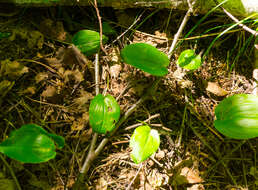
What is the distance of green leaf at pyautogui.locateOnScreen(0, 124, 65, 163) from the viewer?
0.90 meters

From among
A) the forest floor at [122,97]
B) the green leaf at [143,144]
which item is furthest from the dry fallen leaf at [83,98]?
the green leaf at [143,144]

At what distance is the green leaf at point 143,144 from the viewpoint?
3.19ft

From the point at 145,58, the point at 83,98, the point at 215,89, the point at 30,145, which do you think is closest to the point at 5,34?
the point at 83,98

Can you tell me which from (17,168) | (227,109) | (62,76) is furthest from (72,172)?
(227,109)

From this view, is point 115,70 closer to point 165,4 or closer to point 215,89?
point 165,4

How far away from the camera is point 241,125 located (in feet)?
3.32

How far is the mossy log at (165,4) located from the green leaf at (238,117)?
0.60m

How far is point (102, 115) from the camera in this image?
1.03 m

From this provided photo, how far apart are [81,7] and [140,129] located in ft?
2.89

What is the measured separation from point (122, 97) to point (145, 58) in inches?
11.7

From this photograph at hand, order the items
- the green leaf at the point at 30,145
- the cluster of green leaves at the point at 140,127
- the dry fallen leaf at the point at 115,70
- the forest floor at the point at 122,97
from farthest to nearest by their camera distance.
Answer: the dry fallen leaf at the point at 115,70 → the forest floor at the point at 122,97 → the cluster of green leaves at the point at 140,127 → the green leaf at the point at 30,145

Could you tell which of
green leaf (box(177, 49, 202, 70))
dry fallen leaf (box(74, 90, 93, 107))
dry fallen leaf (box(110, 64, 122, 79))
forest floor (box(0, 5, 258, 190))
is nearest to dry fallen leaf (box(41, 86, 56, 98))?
forest floor (box(0, 5, 258, 190))

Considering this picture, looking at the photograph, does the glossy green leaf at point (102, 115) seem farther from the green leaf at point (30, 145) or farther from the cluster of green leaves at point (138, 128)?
the green leaf at point (30, 145)

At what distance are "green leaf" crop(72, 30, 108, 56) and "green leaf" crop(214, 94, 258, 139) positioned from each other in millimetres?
811
